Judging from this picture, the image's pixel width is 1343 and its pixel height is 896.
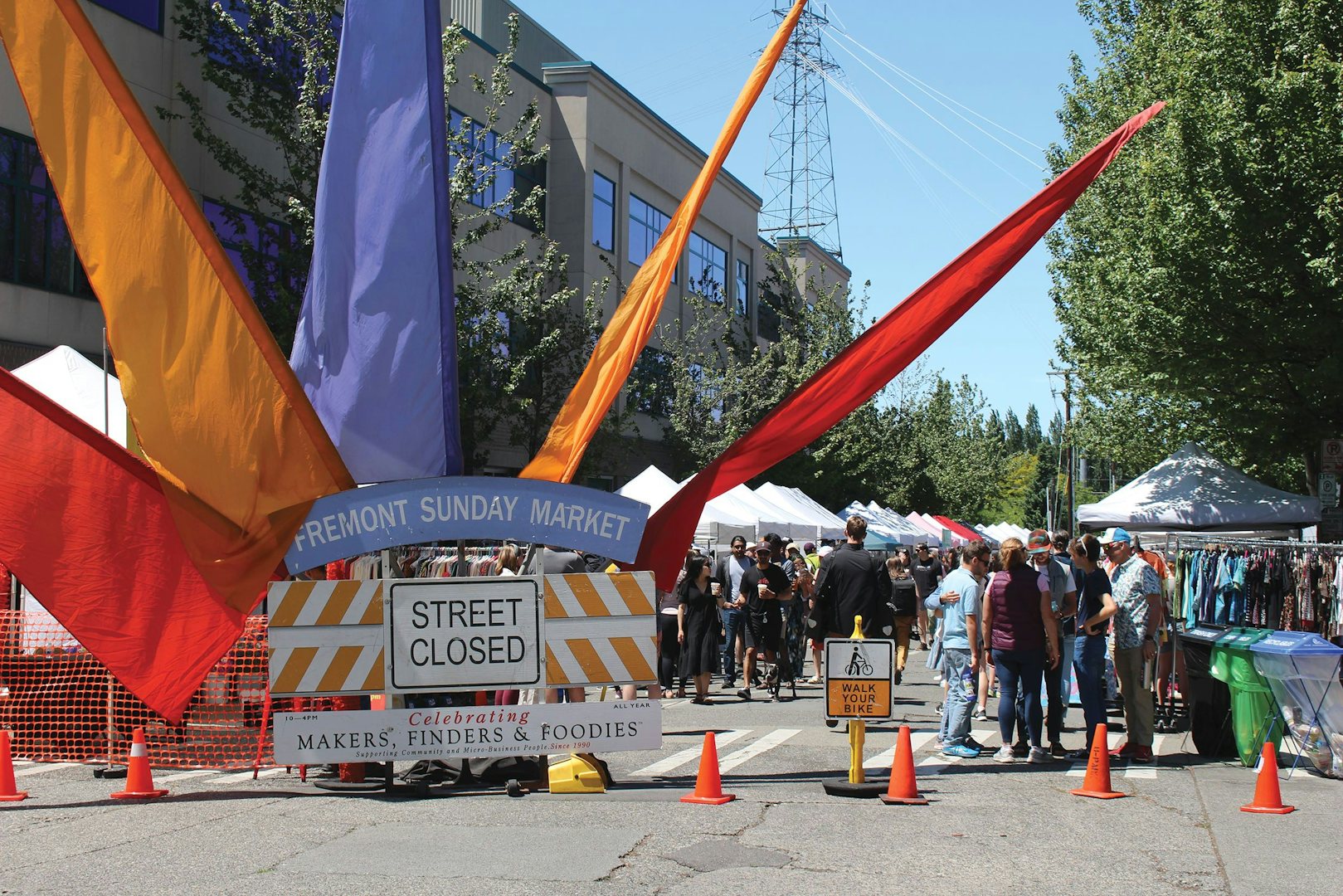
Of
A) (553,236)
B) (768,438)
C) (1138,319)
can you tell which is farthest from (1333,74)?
(553,236)

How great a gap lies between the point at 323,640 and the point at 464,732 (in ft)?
3.54

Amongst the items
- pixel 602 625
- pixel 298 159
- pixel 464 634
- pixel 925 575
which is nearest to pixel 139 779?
pixel 464 634

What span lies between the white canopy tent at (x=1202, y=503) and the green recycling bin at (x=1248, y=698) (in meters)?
9.14

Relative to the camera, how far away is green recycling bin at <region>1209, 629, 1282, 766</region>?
10480 mm

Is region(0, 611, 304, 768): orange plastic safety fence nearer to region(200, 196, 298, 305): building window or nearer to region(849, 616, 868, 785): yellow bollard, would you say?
region(849, 616, 868, 785): yellow bollard

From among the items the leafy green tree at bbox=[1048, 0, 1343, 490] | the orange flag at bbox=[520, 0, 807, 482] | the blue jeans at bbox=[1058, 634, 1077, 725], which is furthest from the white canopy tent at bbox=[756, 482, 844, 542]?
the orange flag at bbox=[520, 0, 807, 482]

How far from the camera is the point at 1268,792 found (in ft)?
28.6

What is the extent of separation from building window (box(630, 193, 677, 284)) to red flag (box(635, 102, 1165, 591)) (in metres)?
29.0

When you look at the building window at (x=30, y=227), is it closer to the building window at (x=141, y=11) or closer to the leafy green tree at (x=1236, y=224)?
the building window at (x=141, y=11)

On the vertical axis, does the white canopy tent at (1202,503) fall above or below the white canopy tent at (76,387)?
below

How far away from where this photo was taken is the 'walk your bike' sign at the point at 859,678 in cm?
933

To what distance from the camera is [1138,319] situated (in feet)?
71.5

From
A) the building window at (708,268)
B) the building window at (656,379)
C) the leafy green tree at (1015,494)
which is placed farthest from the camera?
the leafy green tree at (1015,494)

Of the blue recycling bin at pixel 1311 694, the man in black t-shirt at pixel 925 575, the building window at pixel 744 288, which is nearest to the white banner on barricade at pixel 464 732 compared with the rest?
the blue recycling bin at pixel 1311 694
